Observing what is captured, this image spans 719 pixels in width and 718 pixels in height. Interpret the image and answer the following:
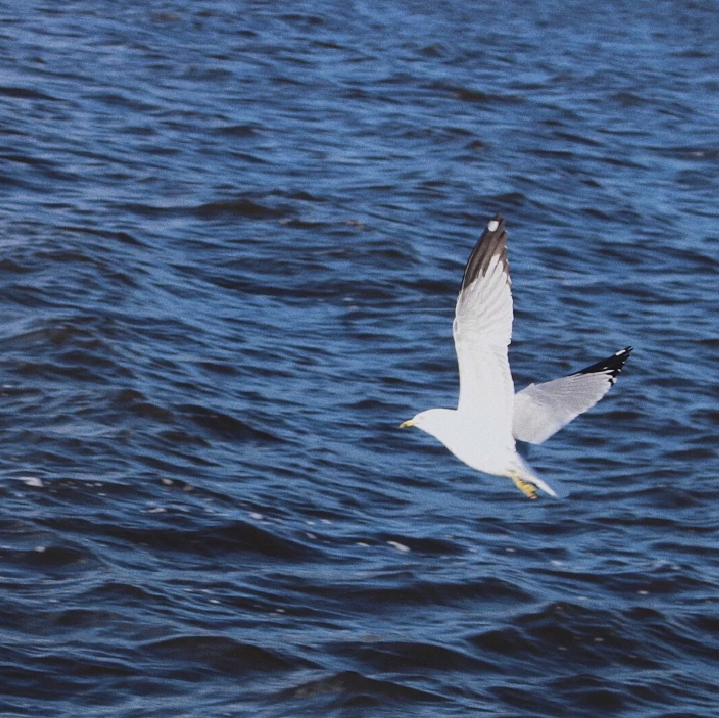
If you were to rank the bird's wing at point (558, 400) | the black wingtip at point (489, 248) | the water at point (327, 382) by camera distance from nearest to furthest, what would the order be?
the black wingtip at point (489, 248), the bird's wing at point (558, 400), the water at point (327, 382)

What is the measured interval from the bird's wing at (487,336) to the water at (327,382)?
0.42 metres

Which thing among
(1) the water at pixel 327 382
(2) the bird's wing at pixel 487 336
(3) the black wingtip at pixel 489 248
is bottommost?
(1) the water at pixel 327 382

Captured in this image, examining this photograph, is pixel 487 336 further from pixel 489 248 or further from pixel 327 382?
pixel 327 382

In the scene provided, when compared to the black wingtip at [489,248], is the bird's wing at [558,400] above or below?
below

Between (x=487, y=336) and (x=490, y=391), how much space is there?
9.6 inches

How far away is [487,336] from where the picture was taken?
6035 mm

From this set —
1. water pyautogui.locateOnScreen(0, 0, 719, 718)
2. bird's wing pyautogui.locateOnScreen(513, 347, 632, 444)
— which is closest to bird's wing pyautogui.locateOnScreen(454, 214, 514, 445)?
bird's wing pyautogui.locateOnScreen(513, 347, 632, 444)

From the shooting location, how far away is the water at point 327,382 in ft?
21.4

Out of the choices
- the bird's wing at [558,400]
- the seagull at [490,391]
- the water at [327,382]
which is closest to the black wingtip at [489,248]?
the seagull at [490,391]

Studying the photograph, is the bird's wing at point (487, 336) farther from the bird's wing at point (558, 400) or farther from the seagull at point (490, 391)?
the bird's wing at point (558, 400)

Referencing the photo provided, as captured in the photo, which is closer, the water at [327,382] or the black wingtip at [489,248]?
the black wingtip at [489,248]

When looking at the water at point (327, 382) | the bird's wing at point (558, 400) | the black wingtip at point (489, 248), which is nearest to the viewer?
the black wingtip at point (489, 248)

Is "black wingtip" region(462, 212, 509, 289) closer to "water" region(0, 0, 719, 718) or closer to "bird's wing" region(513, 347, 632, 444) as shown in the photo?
"bird's wing" region(513, 347, 632, 444)

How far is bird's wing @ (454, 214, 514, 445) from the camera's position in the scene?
5906mm
